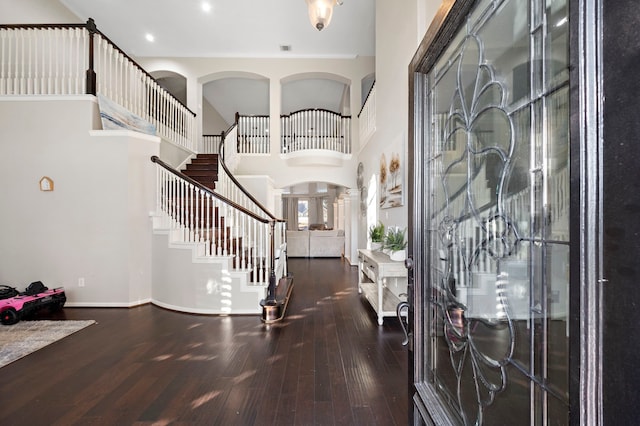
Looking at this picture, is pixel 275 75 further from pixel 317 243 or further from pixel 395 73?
pixel 317 243

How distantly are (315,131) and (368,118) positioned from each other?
167 cm

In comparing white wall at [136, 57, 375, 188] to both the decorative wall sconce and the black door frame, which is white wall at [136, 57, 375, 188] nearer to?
the decorative wall sconce

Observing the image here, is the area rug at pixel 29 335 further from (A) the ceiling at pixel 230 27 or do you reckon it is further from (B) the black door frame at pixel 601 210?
(A) the ceiling at pixel 230 27

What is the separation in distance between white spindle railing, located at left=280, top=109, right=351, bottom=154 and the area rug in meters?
5.53

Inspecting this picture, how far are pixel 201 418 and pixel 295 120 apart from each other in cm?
685

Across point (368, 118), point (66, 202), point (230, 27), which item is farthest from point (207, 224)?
point (230, 27)

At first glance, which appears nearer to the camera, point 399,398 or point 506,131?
point 506,131

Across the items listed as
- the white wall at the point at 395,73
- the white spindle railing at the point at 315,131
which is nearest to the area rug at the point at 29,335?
the white wall at the point at 395,73

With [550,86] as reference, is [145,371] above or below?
below

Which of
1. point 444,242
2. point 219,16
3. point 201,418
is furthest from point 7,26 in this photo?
point 444,242

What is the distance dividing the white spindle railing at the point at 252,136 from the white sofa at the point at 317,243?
8.67 ft

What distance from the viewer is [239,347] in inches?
109

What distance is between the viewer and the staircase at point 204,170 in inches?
235

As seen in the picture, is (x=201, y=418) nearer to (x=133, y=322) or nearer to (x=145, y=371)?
(x=145, y=371)
